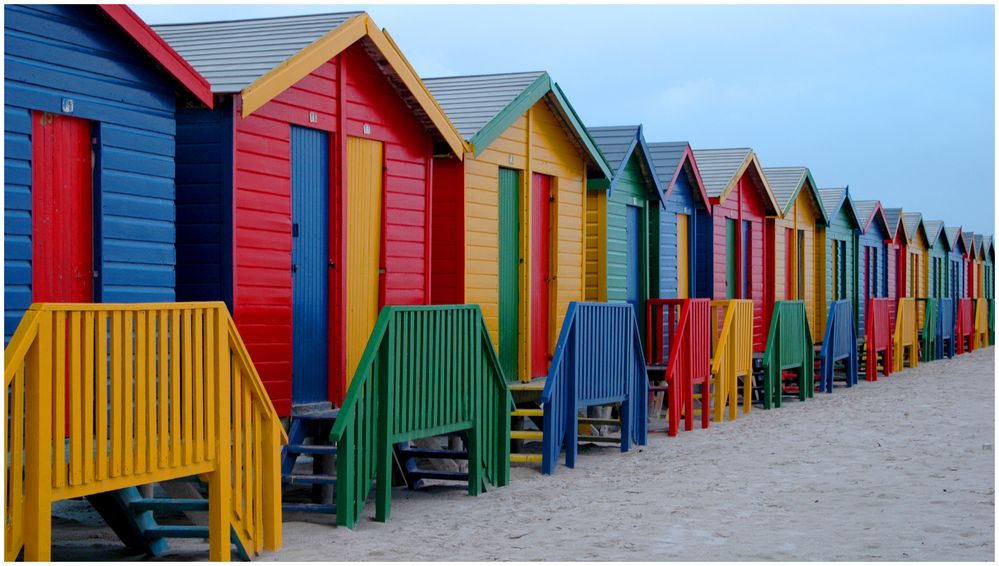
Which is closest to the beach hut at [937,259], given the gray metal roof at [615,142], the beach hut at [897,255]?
the beach hut at [897,255]

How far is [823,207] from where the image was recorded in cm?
2417

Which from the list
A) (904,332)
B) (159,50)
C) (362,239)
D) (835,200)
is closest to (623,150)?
(362,239)

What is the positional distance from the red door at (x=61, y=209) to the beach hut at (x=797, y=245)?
591 inches

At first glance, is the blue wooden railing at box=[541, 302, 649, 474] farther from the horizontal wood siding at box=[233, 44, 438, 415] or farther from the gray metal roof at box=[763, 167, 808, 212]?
the gray metal roof at box=[763, 167, 808, 212]

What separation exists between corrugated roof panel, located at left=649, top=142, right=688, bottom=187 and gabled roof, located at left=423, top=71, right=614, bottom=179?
268cm

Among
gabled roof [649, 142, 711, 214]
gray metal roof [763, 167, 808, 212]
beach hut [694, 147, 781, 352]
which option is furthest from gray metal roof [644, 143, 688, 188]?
gray metal roof [763, 167, 808, 212]

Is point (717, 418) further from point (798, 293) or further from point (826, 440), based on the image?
point (798, 293)

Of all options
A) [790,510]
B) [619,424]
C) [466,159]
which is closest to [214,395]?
[790,510]

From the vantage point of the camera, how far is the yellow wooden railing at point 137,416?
18.7 feet

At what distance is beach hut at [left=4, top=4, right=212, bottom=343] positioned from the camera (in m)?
7.30

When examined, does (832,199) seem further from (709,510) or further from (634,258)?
(709,510)

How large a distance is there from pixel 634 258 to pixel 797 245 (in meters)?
7.70

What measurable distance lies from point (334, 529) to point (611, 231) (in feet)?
25.3

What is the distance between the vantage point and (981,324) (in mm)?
35375
